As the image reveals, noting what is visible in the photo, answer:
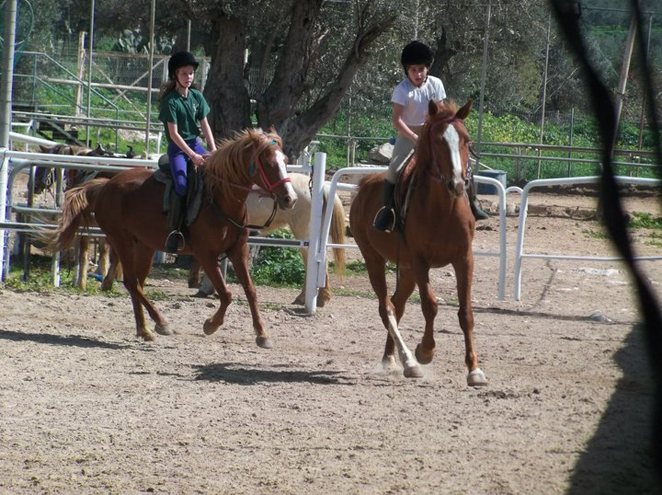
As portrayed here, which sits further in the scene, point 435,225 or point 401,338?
point 401,338

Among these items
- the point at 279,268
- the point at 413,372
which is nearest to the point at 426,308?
the point at 413,372

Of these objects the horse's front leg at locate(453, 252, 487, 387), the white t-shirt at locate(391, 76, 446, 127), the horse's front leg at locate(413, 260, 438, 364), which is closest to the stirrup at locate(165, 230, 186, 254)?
the white t-shirt at locate(391, 76, 446, 127)

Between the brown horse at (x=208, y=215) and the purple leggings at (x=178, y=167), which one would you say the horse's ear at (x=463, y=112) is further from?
the purple leggings at (x=178, y=167)

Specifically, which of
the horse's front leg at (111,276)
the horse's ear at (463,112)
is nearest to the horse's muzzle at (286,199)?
the horse's ear at (463,112)

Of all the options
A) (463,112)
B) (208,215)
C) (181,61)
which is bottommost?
(208,215)

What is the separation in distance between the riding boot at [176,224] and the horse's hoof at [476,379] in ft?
10.3

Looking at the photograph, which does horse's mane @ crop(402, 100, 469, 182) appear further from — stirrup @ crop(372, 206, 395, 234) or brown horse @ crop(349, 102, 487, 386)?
stirrup @ crop(372, 206, 395, 234)

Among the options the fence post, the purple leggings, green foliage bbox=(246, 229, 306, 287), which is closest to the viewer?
the purple leggings

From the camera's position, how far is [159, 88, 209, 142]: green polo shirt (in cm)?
873

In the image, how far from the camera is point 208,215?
882cm

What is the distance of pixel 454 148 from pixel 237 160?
2.49 m

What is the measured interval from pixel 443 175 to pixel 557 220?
13.7 meters

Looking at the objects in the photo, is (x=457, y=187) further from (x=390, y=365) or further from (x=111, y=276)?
(x=111, y=276)

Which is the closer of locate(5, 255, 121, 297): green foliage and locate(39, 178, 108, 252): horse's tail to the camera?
locate(39, 178, 108, 252): horse's tail
